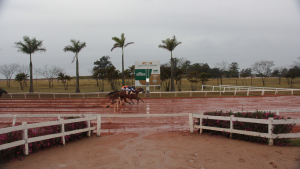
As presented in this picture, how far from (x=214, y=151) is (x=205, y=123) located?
6.18ft

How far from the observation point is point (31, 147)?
18.0ft

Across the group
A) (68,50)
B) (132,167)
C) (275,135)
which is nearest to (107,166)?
(132,167)

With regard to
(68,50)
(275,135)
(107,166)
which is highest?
(68,50)

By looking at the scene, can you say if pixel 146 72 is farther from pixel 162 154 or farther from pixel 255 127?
pixel 162 154

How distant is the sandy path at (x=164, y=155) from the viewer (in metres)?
4.62

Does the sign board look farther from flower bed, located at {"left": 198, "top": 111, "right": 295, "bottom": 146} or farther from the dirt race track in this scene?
flower bed, located at {"left": 198, "top": 111, "right": 295, "bottom": 146}

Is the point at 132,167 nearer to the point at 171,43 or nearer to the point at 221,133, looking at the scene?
the point at 221,133

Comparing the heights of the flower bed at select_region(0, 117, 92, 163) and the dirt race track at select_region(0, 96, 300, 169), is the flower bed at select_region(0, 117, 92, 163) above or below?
above

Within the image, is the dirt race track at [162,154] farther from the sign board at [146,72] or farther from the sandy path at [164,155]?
the sign board at [146,72]

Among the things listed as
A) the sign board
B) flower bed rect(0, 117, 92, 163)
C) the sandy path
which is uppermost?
the sign board

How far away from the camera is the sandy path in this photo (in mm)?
4617

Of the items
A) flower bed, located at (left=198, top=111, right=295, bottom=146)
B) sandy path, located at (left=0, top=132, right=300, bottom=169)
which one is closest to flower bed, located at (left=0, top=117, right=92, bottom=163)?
sandy path, located at (left=0, top=132, right=300, bottom=169)

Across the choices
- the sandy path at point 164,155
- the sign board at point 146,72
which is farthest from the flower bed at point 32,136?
the sign board at point 146,72

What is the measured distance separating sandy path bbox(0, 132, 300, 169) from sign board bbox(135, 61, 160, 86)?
54.6 feet
